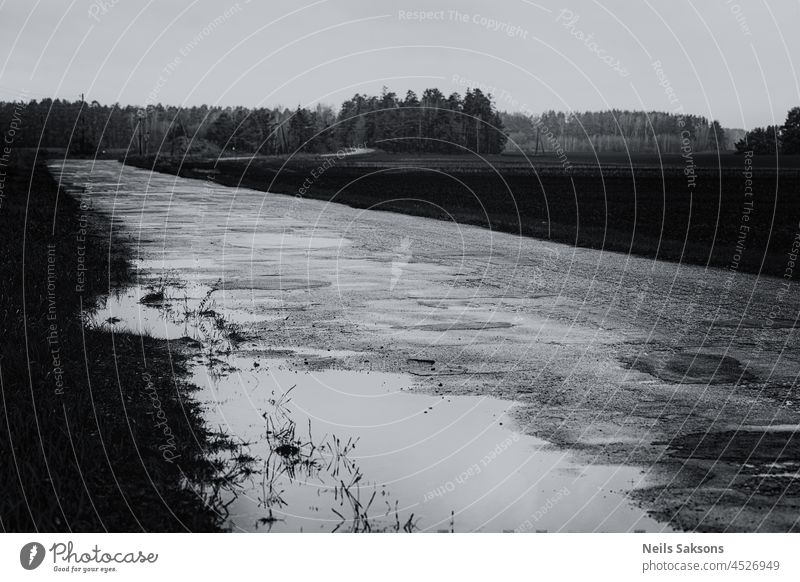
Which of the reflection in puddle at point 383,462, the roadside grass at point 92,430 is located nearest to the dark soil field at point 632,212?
the reflection in puddle at point 383,462

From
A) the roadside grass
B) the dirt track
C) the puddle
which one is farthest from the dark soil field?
the roadside grass

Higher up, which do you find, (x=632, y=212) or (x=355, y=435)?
(x=632, y=212)

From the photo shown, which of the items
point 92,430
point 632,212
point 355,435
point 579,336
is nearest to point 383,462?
point 355,435

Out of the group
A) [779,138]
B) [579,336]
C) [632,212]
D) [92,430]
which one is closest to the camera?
[92,430]

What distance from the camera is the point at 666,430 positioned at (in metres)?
6.87

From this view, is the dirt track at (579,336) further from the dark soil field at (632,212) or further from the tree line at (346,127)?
the tree line at (346,127)

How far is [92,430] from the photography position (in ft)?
21.6

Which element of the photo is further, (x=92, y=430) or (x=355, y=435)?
(x=355, y=435)

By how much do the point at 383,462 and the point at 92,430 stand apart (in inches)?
82.9

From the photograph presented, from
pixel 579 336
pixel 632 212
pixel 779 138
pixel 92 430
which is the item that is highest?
pixel 779 138

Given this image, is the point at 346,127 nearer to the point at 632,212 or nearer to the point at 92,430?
the point at 632,212

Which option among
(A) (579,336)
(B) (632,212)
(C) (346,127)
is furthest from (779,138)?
(A) (579,336)

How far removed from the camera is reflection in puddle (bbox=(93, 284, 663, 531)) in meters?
5.29

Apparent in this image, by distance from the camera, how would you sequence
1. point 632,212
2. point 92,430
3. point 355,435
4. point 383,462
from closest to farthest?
point 383,462, point 92,430, point 355,435, point 632,212
